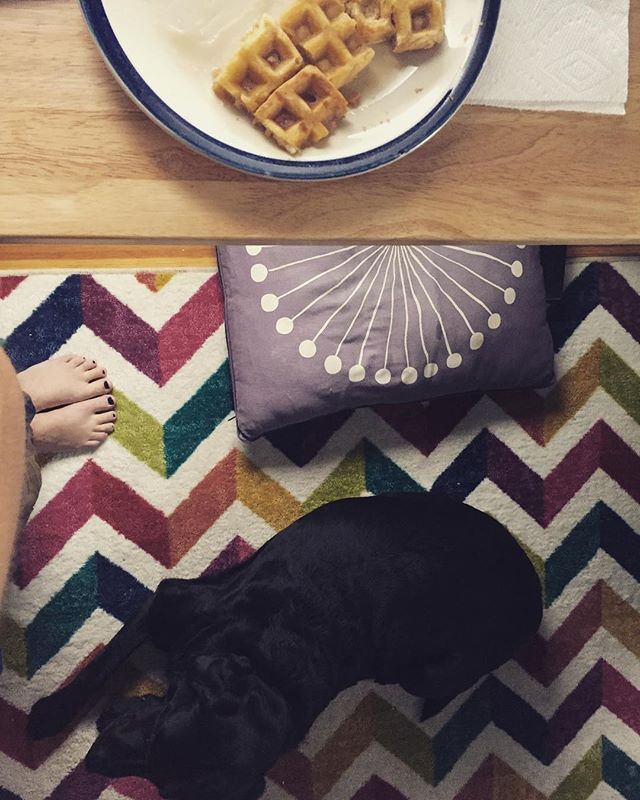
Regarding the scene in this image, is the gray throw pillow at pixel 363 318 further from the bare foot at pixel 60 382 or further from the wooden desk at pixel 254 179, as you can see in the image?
the wooden desk at pixel 254 179

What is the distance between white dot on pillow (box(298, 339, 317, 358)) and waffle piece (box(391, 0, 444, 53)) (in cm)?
46

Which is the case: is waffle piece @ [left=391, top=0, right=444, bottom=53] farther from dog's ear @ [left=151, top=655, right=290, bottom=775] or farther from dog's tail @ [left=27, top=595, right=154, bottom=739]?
dog's tail @ [left=27, top=595, right=154, bottom=739]

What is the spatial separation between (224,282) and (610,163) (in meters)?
0.54

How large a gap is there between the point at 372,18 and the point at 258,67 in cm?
10

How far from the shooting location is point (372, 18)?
2.13 feet

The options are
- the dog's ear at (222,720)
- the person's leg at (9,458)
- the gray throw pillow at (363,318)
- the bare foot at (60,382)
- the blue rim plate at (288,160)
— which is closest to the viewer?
the blue rim plate at (288,160)

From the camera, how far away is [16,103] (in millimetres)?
642

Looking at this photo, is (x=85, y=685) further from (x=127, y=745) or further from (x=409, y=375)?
(x=409, y=375)

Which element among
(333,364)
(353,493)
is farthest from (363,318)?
(353,493)

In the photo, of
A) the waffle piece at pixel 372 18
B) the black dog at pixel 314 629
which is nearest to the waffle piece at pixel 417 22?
the waffle piece at pixel 372 18

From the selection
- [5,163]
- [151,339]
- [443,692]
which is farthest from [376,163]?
[443,692]

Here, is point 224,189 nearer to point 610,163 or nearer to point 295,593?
point 610,163

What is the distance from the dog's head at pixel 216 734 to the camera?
0.91m

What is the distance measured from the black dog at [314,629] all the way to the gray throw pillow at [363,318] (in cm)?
16
